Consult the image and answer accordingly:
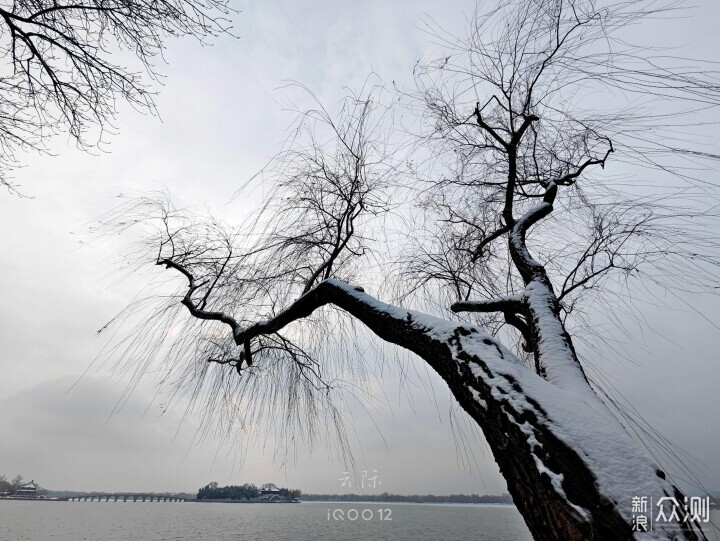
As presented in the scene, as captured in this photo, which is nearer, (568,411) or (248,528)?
(568,411)

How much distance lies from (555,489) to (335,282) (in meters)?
1.91

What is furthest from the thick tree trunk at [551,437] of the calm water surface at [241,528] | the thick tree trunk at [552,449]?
the calm water surface at [241,528]

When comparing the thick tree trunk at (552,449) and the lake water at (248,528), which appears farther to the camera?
the lake water at (248,528)

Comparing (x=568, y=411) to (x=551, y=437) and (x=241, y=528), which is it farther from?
(x=241, y=528)

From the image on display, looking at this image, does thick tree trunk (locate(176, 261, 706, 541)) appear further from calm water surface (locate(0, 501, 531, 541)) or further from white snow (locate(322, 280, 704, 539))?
calm water surface (locate(0, 501, 531, 541))

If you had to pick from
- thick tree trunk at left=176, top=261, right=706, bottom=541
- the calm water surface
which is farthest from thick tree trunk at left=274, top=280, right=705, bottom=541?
the calm water surface

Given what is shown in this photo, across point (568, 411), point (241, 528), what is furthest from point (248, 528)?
point (568, 411)

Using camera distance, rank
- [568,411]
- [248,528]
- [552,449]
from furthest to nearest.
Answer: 1. [248,528]
2. [568,411]
3. [552,449]

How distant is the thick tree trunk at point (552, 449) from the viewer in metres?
1.11

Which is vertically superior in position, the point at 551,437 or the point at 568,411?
the point at 568,411

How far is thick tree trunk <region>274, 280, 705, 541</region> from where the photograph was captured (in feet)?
3.65

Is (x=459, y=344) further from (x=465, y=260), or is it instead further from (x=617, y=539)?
(x=465, y=260)

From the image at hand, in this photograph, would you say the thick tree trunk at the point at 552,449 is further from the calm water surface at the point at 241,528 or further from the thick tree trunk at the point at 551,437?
the calm water surface at the point at 241,528

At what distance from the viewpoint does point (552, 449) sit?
Result: 128 centimetres
